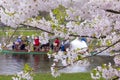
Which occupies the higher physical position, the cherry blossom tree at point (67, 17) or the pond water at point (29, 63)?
the pond water at point (29, 63)

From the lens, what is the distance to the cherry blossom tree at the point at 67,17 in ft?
13.0

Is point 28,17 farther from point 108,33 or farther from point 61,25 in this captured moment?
point 108,33

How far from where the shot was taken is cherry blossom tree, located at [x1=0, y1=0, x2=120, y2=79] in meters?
3.97

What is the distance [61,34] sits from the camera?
172 inches

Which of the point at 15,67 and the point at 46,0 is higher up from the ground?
the point at 15,67

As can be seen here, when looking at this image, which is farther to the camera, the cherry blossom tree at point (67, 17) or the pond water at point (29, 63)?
the pond water at point (29, 63)

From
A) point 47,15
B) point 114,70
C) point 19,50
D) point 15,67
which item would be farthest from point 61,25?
point 19,50

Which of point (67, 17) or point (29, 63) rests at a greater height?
point (29, 63)

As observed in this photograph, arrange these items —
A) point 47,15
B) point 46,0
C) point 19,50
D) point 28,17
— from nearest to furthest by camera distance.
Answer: point 46,0 < point 28,17 < point 47,15 < point 19,50

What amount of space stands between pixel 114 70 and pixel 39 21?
1221 millimetres

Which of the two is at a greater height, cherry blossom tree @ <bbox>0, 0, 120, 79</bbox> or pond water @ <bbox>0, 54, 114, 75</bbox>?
pond water @ <bbox>0, 54, 114, 75</bbox>

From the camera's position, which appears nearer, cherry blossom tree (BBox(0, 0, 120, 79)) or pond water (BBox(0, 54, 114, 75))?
cherry blossom tree (BBox(0, 0, 120, 79))

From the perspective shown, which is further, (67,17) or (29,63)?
(29,63)

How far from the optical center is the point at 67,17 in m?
4.29
